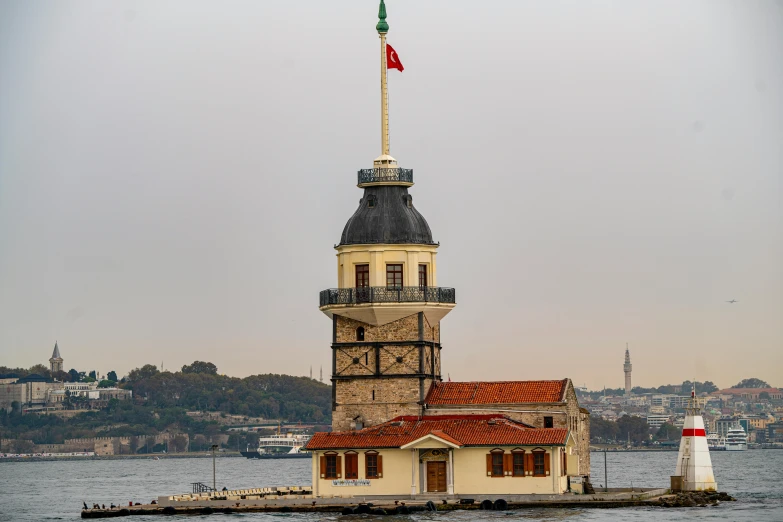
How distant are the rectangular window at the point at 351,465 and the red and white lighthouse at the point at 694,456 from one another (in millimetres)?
13976

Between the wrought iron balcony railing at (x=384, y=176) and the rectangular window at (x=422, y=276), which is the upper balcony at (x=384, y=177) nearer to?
the wrought iron balcony railing at (x=384, y=176)

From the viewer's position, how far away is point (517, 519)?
218 ft

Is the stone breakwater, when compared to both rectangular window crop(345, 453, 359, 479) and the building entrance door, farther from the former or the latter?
rectangular window crop(345, 453, 359, 479)

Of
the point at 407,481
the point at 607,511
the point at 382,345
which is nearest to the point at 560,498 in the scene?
the point at 607,511

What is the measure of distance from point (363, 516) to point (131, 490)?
165 feet

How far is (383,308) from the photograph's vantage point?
7700 centimetres

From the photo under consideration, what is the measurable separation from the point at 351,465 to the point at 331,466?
0.92 metres

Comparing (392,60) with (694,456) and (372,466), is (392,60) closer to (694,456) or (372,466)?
(372,466)

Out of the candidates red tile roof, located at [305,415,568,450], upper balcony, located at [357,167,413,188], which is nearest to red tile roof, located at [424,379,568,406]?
red tile roof, located at [305,415,568,450]

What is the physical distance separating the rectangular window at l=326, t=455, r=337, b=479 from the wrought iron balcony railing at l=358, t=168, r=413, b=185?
12482 mm

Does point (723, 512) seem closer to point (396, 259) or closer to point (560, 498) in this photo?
point (560, 498)

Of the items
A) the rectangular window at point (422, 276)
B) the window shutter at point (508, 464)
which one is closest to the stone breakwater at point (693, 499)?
the window shutter at point (508, 464)

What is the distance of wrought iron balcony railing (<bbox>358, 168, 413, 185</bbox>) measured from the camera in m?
78.7

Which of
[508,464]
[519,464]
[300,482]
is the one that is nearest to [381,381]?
[508,464]
